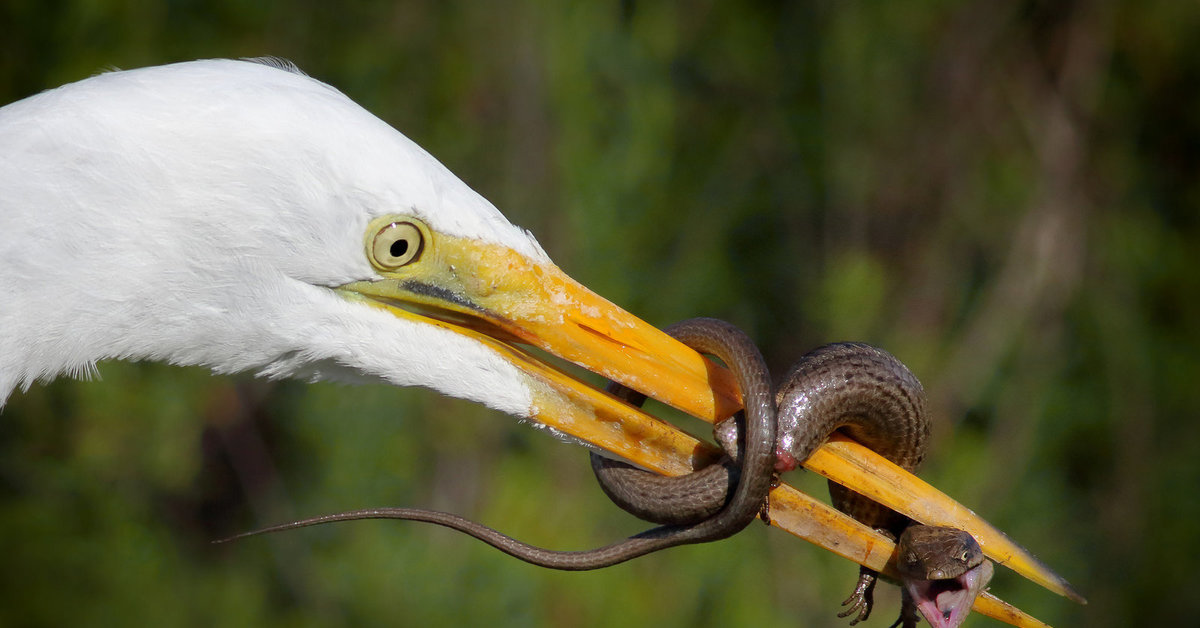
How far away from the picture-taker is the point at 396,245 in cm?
117

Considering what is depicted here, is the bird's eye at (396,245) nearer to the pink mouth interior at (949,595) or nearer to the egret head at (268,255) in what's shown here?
the egret head at (268,255)

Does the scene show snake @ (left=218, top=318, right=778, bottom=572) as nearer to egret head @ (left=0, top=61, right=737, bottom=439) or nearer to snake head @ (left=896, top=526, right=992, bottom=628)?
egret head @ (left=0, top=61, right=737, bottom=439)

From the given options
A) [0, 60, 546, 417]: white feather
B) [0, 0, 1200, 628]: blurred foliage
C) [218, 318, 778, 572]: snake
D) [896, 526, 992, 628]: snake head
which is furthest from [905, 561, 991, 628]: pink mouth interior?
[0, 0, 1200, 628]: blurred foliage

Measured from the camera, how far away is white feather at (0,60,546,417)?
1.09 meters

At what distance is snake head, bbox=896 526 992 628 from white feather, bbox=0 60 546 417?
1.86 ft

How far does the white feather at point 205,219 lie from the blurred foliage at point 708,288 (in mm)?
1704

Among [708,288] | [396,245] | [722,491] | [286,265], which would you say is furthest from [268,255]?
[708,288]

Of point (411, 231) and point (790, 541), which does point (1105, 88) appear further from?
point (411, 231)

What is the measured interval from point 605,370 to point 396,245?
278mm

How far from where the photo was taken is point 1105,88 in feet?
11.4

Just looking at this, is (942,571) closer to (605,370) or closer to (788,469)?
(788,469)

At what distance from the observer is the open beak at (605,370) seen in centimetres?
121

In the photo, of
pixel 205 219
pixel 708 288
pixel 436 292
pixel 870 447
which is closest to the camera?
pixel 205 219

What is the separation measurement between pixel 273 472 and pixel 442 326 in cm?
234
